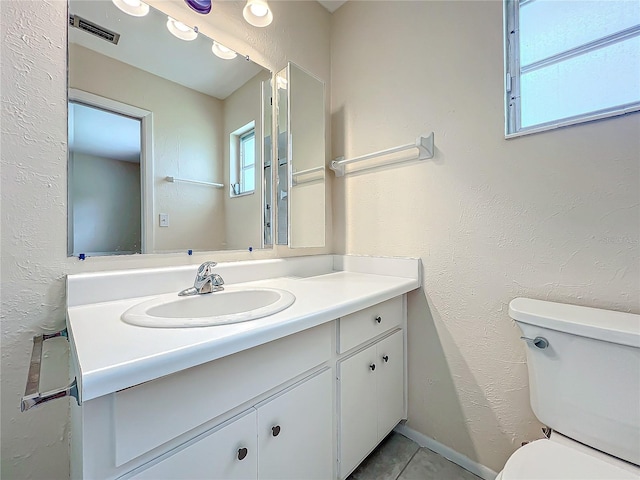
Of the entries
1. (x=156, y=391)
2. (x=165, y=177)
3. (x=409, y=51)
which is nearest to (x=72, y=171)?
→ (x=165, y=177)

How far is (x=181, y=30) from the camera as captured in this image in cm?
109

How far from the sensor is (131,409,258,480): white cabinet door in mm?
581

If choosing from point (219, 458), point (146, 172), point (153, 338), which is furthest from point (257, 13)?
point (219, 458)

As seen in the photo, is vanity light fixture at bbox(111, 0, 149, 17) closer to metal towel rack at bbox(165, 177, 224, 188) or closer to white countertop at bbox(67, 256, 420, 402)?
metal towel rack at bbox(165, 177, 224, 188)

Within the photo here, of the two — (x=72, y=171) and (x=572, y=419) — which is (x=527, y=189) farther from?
(x=72, y=171)

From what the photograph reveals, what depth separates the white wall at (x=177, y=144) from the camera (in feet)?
3.08

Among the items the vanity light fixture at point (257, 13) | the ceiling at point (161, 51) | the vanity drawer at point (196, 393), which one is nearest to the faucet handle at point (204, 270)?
the vanity drawer at point (196, 393)

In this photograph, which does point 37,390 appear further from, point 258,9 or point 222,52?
point 258,9

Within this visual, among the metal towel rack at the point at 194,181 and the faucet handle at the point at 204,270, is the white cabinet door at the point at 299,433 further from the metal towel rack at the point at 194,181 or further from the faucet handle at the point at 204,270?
the metal towel rack at the point at 194,181

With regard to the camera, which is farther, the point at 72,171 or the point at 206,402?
the point at 72,171

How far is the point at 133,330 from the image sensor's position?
24.8 inches

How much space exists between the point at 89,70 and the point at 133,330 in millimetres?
851

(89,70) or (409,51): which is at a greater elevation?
(409,51)

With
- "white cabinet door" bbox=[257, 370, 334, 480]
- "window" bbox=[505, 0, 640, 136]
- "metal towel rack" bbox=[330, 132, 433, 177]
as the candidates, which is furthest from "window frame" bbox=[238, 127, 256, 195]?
"window" bbox=[505, 0, 640, 136]
